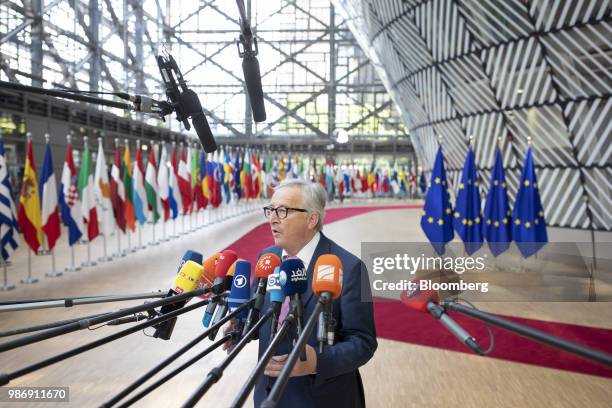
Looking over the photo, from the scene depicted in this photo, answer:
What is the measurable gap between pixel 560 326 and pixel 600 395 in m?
2.12

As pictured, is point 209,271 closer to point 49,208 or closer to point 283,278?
point 283,278

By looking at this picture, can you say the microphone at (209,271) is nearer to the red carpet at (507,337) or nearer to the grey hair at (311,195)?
the grey hair at (311,195)

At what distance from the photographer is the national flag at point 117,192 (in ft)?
36.3

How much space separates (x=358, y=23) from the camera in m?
22.2

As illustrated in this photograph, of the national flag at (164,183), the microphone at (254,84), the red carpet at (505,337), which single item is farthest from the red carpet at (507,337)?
the national flag at (164,183)

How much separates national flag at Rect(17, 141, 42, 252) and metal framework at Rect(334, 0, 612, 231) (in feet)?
32.5

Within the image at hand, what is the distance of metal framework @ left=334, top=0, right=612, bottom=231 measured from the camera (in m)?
11.1

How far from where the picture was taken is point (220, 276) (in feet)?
7.26

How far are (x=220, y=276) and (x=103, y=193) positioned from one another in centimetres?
910

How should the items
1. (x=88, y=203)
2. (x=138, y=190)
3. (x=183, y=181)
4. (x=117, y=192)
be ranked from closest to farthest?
(x=88, y=203), (x=117, y=192), (x=138, y=190), (x=183, y=181)

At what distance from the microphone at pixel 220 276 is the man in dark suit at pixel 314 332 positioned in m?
0.18

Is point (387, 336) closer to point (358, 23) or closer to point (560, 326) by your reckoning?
point (560, 326)

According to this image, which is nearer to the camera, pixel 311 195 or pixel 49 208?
pixel 311 195

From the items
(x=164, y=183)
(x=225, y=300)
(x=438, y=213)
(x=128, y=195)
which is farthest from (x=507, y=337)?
(x=164, y=183)
